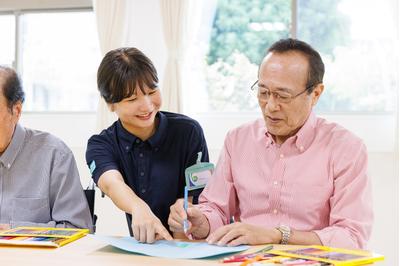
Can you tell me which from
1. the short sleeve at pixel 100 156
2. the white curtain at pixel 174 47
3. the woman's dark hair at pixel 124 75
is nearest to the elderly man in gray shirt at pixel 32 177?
the short sleeve at pixel 100 156

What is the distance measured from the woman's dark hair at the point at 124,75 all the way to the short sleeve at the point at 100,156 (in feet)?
0.63

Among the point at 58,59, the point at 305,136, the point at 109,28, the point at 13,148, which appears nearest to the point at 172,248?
the point at 305,136

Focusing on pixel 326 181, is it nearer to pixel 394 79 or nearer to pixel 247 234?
pixel 247 234

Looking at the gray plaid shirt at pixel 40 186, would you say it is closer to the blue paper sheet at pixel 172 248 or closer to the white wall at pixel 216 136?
the blue paper sheet at pixel 172 248

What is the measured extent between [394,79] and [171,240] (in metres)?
2.96

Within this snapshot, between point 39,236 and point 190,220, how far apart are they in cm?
50

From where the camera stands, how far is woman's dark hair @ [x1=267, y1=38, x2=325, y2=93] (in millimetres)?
2070

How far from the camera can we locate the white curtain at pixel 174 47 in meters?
4.51

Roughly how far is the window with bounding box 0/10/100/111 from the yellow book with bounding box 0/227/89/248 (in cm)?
304

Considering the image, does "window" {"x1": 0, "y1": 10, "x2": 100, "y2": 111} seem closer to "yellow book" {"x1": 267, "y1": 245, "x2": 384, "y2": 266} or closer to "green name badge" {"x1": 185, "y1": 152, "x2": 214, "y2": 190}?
"green name badge" {"x1": 185, "y1": 152, "x2": 214, "y2": 190}

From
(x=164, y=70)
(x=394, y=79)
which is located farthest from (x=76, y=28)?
(x=394, y=79)

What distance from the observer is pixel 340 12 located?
4461 mm

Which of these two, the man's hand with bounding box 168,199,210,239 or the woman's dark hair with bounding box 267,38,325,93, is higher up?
the woman's dark hair with bounding box 267,38,325,93

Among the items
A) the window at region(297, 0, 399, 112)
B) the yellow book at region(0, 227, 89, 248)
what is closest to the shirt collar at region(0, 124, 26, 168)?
the yellow book at region(0, 227, 89, 248)
